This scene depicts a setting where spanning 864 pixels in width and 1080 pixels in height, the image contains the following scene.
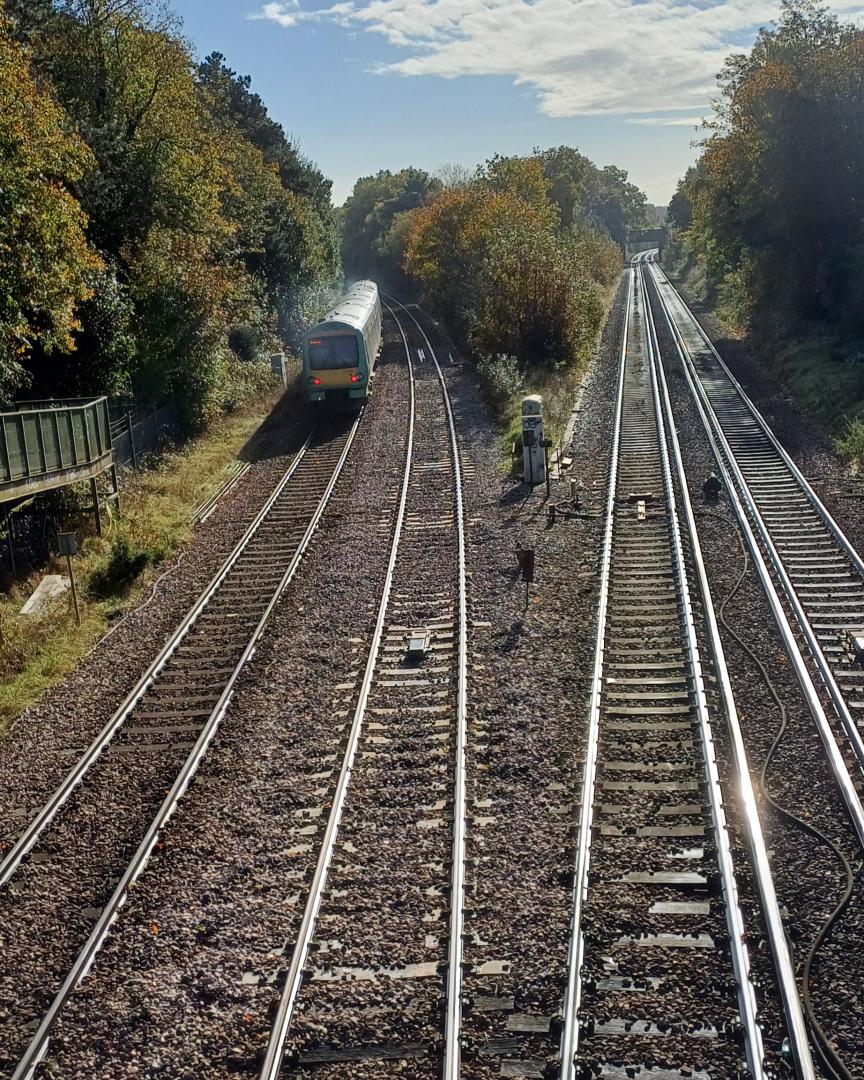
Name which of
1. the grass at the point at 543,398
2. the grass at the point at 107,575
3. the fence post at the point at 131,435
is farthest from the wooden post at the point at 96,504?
the grass at the point at 543,398

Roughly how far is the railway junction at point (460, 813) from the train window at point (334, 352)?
437 inches

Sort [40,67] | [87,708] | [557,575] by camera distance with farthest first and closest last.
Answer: [40,67] → [557,575] → [87,708]

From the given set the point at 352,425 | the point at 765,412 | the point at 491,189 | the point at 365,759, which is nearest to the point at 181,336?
the point at 352,425

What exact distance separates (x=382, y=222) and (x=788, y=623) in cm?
10098

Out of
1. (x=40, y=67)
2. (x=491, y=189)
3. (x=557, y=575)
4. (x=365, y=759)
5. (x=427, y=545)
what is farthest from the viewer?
(x=491, y=189)

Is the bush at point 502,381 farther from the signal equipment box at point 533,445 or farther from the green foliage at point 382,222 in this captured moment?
the green foliage at point 382,222

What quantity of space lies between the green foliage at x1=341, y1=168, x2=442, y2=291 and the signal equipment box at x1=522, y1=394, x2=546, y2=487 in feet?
221

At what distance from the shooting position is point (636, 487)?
1906 centimetres

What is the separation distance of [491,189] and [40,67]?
28.8 m

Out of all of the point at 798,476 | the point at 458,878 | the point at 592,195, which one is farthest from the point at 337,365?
the point at 592,195

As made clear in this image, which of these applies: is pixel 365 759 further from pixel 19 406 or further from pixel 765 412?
pixel 765 412

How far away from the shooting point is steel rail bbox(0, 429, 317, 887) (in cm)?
864

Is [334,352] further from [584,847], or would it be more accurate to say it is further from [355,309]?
[584,847]

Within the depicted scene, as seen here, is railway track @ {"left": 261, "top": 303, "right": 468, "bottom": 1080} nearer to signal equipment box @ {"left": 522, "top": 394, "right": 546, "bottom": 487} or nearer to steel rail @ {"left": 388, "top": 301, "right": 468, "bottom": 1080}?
steel rail @ {"left": 388, "top": 301, "right": 468, "bottom": 1080}
